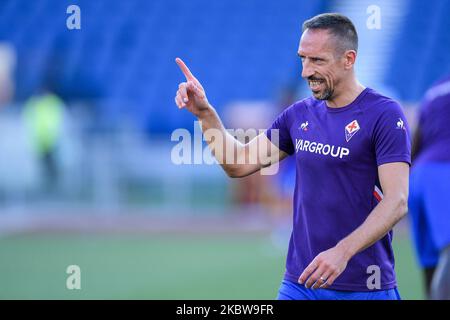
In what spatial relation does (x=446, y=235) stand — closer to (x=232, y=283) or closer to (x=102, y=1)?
(x=232, y=283)

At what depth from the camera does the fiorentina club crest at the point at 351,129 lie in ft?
13.0

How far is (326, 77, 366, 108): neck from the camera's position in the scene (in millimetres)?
4074

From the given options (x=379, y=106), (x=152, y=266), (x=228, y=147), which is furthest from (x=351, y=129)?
(x=152, y=266)

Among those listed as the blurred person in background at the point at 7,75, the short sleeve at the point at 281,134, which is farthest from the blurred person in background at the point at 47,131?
the short sleeve at the point at 281,134

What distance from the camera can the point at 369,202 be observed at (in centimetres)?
398

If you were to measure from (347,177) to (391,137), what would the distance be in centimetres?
30

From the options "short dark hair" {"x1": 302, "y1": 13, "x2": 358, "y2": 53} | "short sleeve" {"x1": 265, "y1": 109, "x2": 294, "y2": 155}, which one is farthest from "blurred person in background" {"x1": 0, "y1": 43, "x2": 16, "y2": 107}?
"short dark hair" {"x1": 302, "y1": 13, "x2": 358, "y2": 53}

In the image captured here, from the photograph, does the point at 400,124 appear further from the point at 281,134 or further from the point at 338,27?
the point at 281,134

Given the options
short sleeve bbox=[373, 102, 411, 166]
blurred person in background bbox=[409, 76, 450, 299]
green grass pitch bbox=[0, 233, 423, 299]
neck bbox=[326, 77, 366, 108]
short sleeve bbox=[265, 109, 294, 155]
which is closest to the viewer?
short sleeve bbox=[373, 102, 411, 166]

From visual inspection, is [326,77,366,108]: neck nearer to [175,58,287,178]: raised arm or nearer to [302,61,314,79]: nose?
[302,61,314,79]: nose

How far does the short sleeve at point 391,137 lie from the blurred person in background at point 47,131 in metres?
13.1

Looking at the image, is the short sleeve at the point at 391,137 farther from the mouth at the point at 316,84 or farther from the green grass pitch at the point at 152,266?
the green grass pitch at the point at 152,266

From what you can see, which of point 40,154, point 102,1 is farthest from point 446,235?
point 102,1

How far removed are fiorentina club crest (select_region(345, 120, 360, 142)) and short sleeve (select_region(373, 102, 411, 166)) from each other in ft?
0.32
